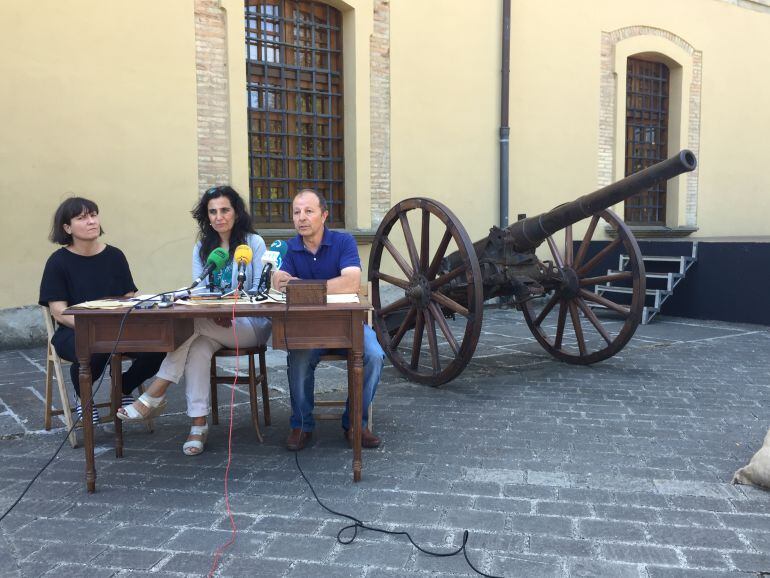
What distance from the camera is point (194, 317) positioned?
10.3 ft

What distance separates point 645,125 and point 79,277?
10.4 meters

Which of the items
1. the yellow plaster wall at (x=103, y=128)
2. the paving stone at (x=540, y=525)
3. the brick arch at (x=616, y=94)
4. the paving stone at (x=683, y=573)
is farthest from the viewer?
the brick arch at (x=616, y=94)

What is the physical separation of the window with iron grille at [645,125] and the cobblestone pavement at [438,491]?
295 inches

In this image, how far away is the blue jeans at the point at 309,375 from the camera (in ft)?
11.8

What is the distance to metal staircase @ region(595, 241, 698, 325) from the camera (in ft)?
28.6

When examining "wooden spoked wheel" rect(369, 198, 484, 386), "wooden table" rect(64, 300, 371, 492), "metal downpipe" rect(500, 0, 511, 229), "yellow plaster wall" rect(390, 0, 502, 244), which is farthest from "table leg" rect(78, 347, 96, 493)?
"metal downpipe" rect(500, 0, 511, 229)

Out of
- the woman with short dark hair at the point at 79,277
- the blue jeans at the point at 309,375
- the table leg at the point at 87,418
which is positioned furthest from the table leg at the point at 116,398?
the blue jeans at the point at 309,375

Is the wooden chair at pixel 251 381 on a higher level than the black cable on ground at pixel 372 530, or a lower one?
higher

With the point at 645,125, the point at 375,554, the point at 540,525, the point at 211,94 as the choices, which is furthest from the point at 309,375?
the point at 645,125

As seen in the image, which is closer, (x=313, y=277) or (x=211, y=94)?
(x=313, y=277)

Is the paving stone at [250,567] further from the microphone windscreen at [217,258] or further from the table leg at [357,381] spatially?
the microphone windscreen at [217,258]

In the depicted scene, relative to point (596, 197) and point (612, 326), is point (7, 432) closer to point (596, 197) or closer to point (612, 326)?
point (596, 197)

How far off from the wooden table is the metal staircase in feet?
19.4

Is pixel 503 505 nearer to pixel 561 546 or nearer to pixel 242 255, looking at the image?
pixel 561 546
